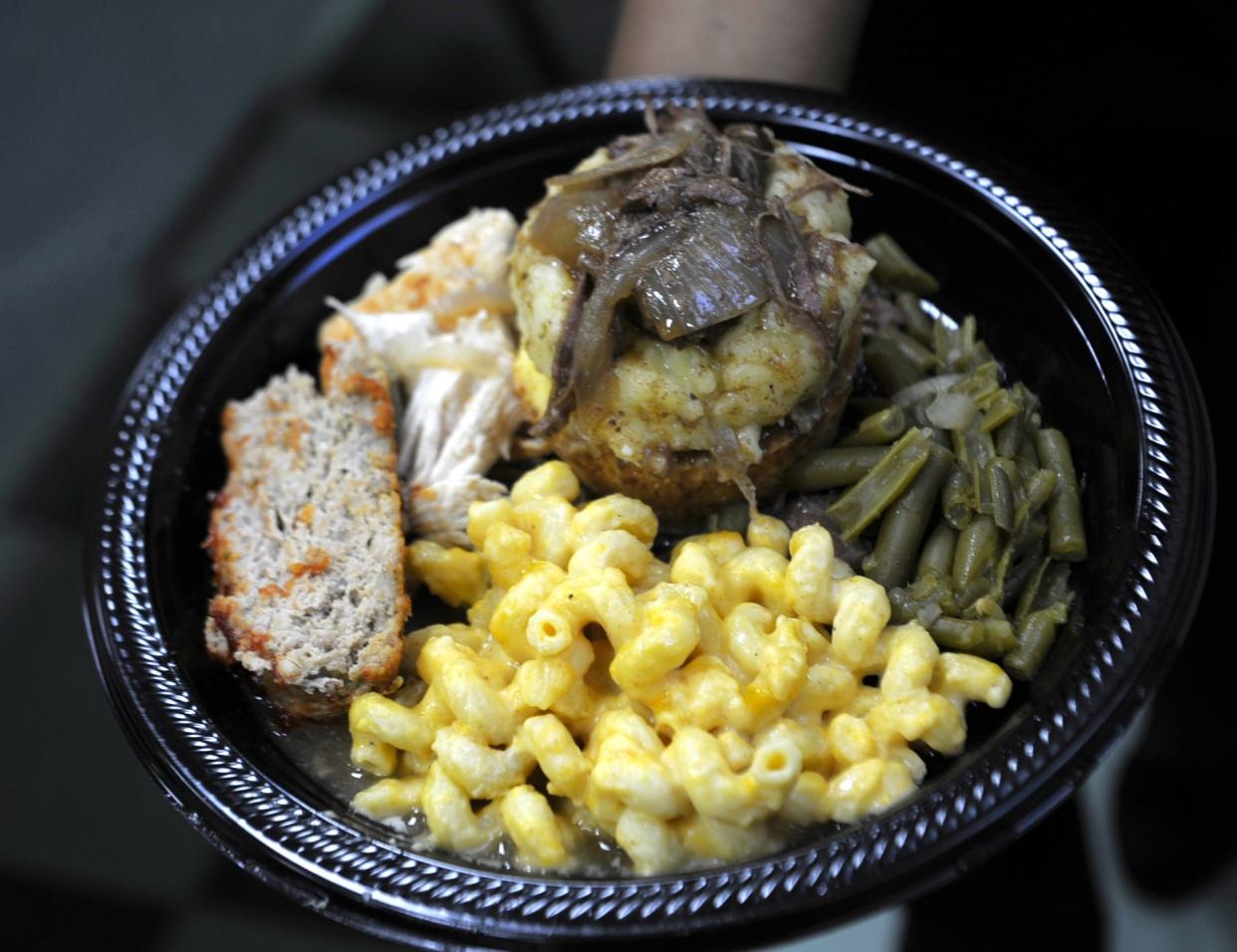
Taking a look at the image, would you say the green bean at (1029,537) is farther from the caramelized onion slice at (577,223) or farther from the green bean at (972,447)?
Answer: the caramelized onion slice at (577,223)

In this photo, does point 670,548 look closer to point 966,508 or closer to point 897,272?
point 966,508

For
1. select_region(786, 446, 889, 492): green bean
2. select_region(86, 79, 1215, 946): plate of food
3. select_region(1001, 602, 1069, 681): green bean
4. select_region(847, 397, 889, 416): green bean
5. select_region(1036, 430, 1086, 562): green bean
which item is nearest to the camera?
select_region(86, 79, 1215, 946): plate of food

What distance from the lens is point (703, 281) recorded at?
7.01 ft

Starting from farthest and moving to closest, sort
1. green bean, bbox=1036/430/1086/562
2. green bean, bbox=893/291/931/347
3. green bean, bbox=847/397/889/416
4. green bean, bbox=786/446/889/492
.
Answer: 1. green bean, bbox=893/291/931/347
2. green bean, bbox=847/397/889/416
3. green bean, bbox=786/446/889/492
4. green bean, bbox=1036/430/1086/562

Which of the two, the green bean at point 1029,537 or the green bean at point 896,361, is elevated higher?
the green bean at point 896,361

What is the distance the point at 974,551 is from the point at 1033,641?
19 cm

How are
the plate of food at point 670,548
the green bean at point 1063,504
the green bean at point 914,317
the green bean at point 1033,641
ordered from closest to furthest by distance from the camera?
the plate of food at point 670,548, the green bean at point 1033,641, the green bean at point 1063,504, the green bean at point 914,317

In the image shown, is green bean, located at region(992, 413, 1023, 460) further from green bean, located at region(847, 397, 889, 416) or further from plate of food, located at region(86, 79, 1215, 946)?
green bean, located at region(847, 397, 889, 416)

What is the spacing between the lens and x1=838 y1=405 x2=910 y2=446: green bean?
2346 millimetres

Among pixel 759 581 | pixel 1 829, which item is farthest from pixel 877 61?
pixel 1 829

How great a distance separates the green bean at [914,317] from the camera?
8.48 ft

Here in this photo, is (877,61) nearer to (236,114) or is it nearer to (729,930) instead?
(236,114)

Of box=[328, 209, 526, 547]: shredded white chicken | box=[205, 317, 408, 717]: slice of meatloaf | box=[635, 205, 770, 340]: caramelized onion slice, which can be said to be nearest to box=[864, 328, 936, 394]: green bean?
box=[635, 205, 770, 340]: caramelized onion slice

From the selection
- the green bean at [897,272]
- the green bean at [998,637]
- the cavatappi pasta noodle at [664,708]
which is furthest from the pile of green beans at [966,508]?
the green bean at [897,272]
